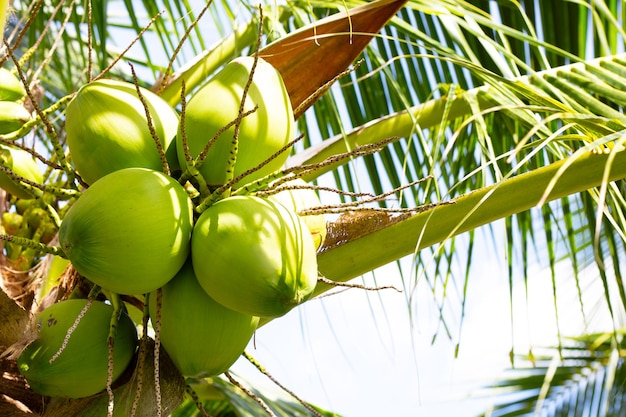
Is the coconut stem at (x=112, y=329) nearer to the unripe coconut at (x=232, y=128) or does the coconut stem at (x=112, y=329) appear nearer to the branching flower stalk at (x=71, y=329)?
the branching flower stalk at (x=71, y=329)

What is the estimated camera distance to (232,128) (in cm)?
96

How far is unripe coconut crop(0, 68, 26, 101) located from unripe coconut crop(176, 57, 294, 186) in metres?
0.38

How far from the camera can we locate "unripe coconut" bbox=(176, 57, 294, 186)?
0.97 m

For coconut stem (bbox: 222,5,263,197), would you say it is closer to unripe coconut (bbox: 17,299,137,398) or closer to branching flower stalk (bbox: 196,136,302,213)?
branching flower stalk (bbox: 196,136,302,213)

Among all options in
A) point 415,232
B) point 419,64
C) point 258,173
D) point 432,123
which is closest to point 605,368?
point 419,64

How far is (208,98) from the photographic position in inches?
39.0

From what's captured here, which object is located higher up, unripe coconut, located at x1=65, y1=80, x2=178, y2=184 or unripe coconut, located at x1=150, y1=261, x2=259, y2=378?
unripe coconut, located at x1=65, y1=80, x2=178, y2=184

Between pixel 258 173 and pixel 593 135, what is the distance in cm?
47

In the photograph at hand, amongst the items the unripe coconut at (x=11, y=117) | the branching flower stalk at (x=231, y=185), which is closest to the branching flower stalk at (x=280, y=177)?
the branching flower stalk at (x=231, y=185)

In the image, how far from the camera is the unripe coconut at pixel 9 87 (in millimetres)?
1221

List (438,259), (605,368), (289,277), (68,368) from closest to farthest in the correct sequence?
1. (289,277)
2. (68,368)
3. (438,259)
4. (605,368)

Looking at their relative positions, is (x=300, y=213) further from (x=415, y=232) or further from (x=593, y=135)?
(x=593, y=135)

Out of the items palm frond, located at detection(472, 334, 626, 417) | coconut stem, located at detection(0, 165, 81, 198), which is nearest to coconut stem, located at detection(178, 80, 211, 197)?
coconut stem, located at detection(0, 165, 81, 198)

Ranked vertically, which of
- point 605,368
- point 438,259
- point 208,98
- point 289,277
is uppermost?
point 208,98
